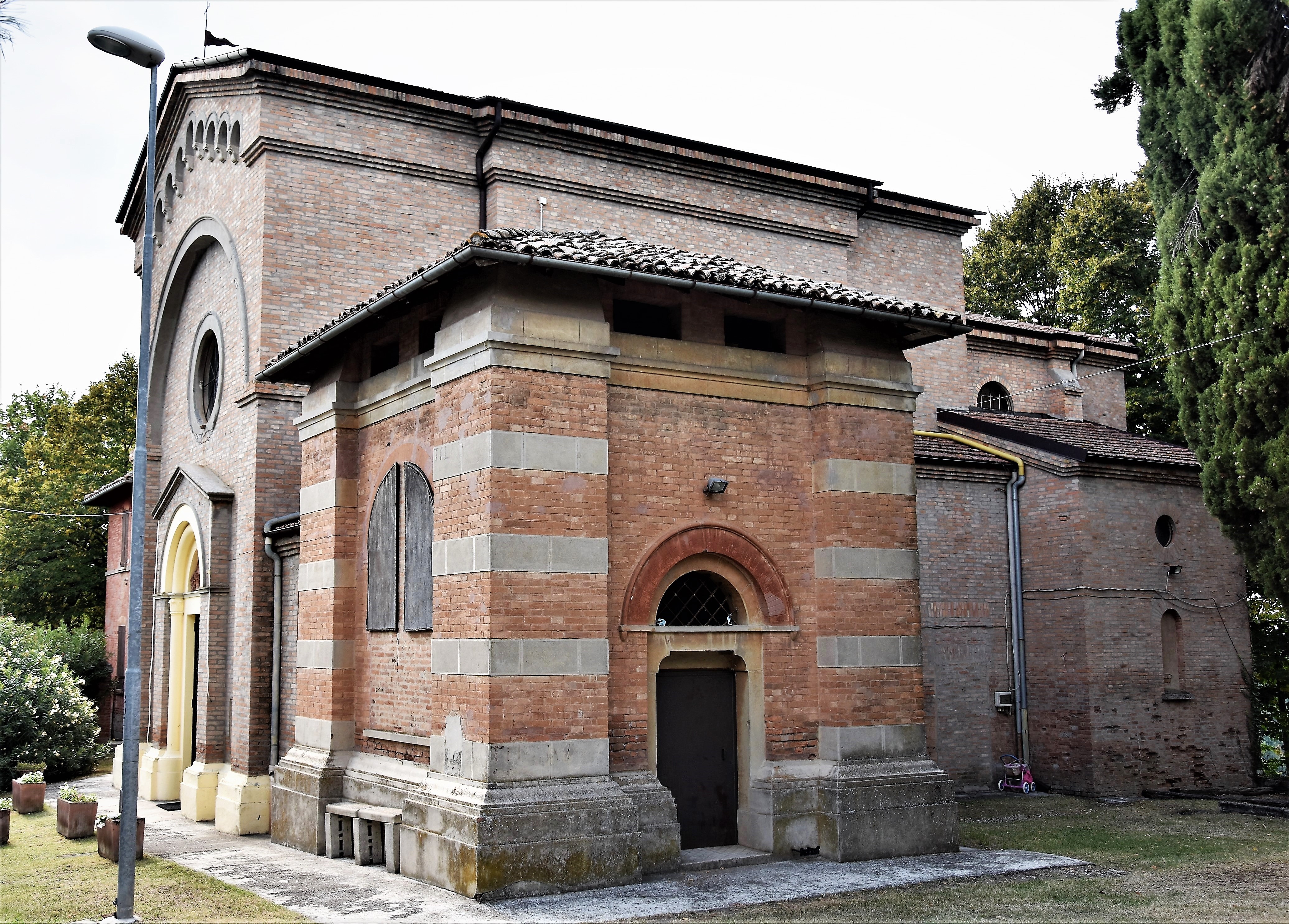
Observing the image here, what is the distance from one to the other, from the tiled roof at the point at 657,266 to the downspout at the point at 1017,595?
6.87m

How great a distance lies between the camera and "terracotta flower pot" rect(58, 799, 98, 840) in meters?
13.1

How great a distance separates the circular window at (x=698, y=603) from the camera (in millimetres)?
10742

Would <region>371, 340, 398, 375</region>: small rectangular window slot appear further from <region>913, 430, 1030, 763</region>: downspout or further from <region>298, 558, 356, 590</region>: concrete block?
<region>913, 430, 1030, 763</region>: downspout

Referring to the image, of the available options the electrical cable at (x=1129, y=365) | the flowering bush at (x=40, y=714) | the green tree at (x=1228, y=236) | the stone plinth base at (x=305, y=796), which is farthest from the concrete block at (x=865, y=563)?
the flowering bush at (x=40, y=714)

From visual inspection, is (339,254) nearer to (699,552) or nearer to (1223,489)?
(699,552)

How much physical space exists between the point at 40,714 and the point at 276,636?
7.46 meters

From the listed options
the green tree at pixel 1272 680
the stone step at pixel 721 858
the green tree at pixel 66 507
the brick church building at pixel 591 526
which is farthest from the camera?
the green tree at pixel 66 507

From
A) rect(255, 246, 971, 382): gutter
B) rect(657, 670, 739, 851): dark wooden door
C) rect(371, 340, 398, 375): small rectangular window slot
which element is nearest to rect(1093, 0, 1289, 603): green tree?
rect(255, 246, 971, 382): gutter

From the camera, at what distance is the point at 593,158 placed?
16.7m

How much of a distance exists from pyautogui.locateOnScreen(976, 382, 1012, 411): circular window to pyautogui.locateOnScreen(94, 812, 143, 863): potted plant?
15886 mm

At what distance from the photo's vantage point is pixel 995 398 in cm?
2114

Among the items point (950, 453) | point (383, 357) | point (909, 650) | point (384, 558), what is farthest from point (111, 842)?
point (950, 453)

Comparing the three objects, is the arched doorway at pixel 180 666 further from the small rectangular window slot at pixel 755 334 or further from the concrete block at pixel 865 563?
the concrete block at pixel 865 563

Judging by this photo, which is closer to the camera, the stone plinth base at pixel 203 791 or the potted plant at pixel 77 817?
the potted plant at pixel 77 817
